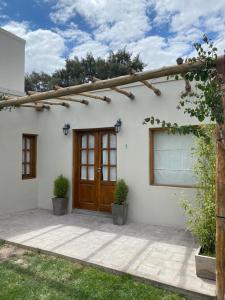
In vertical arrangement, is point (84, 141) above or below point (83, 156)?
above

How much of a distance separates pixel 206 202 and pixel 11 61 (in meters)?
7.41

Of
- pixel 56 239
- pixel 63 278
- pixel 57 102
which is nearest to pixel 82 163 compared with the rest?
pixel 57 102

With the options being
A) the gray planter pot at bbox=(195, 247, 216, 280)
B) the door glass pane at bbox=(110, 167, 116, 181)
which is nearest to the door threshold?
the door glass pane at bbox=(110, 167, 116, 181)

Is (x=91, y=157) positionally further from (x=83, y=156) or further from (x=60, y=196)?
(x=60, y=196)

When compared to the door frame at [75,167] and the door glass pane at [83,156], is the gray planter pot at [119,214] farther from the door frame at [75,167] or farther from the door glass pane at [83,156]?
the door glass pane at [83,156]

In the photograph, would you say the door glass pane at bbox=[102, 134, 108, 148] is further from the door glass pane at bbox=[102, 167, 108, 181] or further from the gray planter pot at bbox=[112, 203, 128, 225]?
the gray planter pot at bbox=[112, 203, 128, 225]

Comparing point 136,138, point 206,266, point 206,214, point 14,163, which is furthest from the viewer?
point 14,163

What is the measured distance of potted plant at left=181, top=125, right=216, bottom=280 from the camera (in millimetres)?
3506

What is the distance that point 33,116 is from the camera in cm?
805

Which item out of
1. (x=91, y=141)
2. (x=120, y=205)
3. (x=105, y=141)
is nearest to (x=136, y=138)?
(x=105, y=141)

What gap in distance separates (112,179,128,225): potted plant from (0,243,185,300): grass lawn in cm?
209

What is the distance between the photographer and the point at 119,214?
20.1 feet

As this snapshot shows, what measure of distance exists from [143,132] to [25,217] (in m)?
3.75

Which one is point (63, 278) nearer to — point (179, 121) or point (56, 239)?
point (56, 239)
